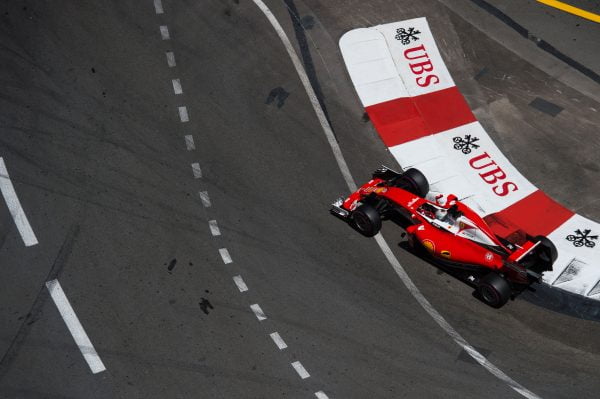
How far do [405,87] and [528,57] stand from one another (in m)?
3.24

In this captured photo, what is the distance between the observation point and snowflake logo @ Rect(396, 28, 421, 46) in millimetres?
16775

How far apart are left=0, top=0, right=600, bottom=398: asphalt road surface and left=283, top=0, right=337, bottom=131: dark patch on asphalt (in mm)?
39

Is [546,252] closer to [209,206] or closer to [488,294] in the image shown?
[488,294]

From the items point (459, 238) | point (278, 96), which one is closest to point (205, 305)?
point (459, 238)

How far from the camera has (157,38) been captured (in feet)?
53.0

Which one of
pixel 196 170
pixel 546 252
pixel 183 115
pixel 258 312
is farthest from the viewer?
pixel 183 115

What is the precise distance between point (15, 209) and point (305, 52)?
7.33 m

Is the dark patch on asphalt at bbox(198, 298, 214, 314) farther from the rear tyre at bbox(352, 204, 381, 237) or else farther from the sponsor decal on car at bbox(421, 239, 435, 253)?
the sponsor decal on car at bbox(421, 239, 435, 253)

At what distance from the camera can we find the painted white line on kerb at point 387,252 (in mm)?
11453

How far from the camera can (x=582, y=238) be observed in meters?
13.4

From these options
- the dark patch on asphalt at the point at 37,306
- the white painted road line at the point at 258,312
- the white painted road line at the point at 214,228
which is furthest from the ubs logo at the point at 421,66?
the dark patch on asphalt at the point at 37,306

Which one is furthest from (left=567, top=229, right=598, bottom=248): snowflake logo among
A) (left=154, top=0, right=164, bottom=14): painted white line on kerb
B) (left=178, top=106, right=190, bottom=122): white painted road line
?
(left=154, top=0, right=164, bottom=14): painted white line on kerb

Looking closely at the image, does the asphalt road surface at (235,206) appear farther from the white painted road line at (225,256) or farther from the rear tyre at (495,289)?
the rear tyre at (495,289)

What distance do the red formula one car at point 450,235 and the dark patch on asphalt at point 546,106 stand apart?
4.15 meters
